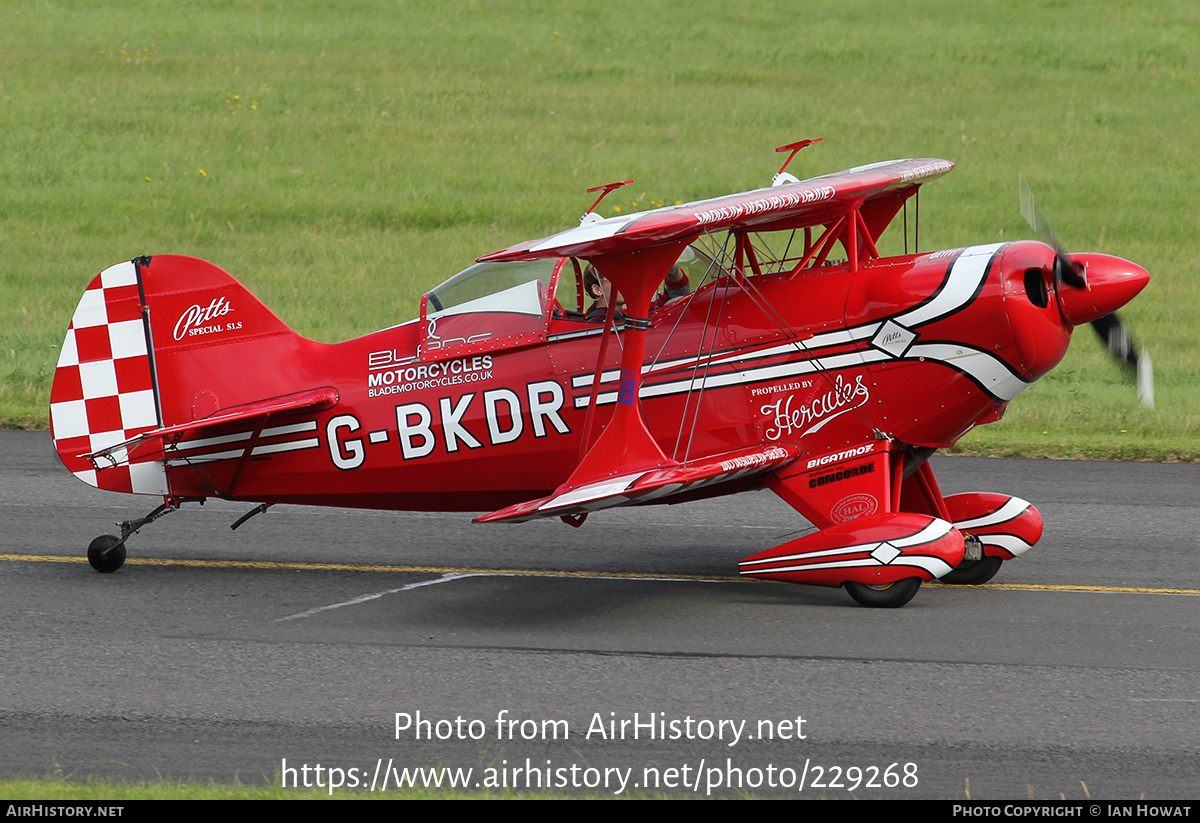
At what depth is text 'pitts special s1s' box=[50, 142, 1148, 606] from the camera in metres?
7.55

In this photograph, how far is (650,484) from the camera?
7.16 meters

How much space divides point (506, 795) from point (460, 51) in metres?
26.7

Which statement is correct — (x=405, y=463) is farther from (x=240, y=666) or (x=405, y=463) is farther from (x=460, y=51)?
(x=460, y=51)

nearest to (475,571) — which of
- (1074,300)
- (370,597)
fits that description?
(370,597)

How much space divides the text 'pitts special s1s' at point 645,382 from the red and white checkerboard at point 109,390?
1 cm

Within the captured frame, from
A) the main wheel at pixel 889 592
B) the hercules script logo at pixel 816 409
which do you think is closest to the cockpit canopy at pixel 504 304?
the hercules script logo at pixel 816 409

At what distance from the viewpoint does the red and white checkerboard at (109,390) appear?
8.67m

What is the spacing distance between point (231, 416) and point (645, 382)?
8.64 feet

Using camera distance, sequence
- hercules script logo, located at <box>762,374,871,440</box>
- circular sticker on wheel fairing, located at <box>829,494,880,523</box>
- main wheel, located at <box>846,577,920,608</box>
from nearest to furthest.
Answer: main wheel, located at <box>846,577,920,608</box>
circular sticker on wheel fairing, located at <box>829,494,880,523</box>
hercules script logo, located at <box>762,374,871,440</box>

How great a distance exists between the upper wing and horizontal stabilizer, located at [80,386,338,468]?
1746 millimetres

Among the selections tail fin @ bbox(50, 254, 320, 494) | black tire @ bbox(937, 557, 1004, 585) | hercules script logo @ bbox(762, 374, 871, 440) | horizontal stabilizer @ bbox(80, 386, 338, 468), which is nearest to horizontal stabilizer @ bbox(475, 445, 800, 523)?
hercules script logo @ bbox(762, 374, 871, 440)

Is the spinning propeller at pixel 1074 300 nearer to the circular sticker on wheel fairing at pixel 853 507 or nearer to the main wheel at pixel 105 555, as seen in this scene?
the circular sticker on wheel fairing at pixel 853 507

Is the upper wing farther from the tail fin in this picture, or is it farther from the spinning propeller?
the tail fin

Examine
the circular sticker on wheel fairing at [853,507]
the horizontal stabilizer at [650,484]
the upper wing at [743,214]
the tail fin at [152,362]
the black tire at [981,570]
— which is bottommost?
the black tire at [981,570]
